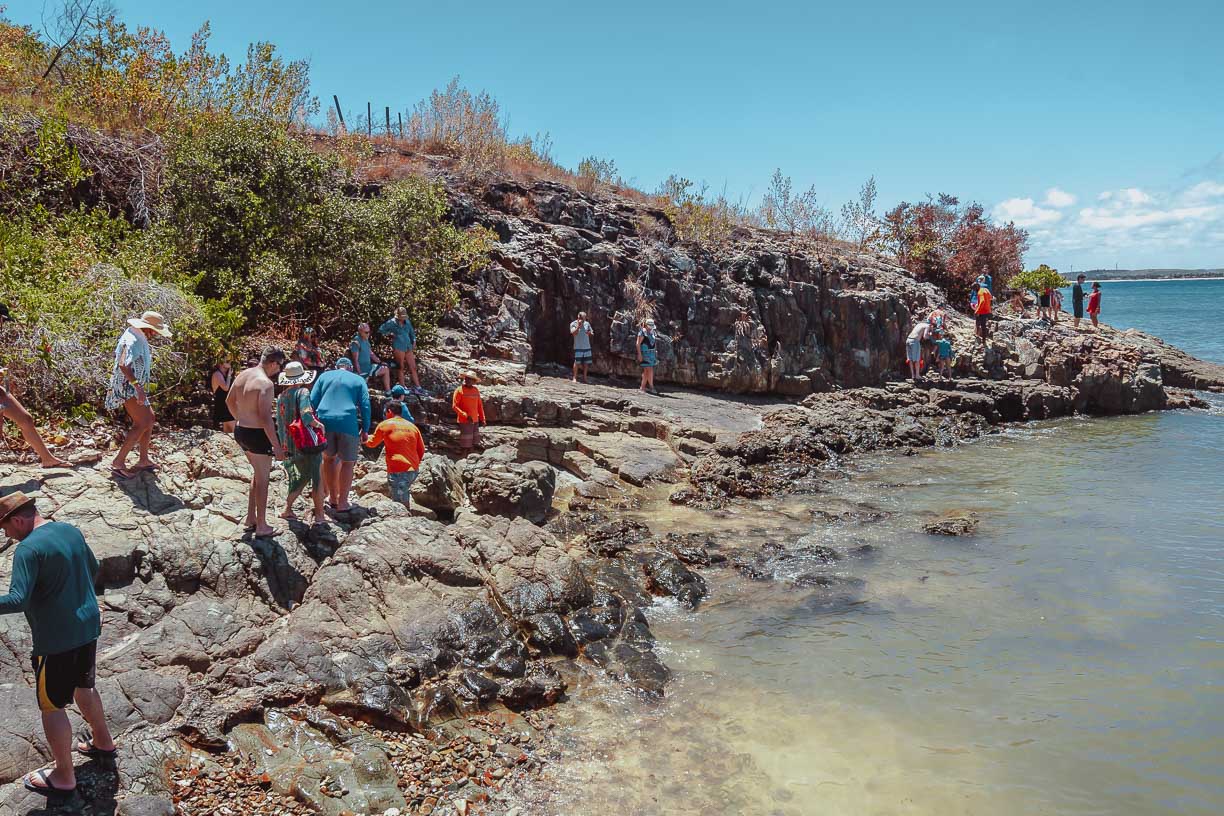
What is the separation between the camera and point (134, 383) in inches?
305

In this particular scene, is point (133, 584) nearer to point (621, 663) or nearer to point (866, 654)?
point (621, 663)

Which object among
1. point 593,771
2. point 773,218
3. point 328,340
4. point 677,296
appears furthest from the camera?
point 773,218

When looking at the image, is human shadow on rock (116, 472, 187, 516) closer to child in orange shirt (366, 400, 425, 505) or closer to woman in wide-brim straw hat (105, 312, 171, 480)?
woman in wide-brim straw hat (105, 312, 171, 480)

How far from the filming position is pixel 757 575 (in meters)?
10.0

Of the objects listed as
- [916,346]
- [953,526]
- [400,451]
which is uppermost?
[916,346]

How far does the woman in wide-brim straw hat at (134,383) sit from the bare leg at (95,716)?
3.53 m

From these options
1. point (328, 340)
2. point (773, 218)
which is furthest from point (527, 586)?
point (773, 218)

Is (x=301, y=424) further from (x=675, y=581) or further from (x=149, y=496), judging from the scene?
(x=675, y=581)

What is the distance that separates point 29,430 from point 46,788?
13.7 feet

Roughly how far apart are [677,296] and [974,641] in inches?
588

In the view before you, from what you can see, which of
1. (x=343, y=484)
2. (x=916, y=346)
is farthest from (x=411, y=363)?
(x=916, y=346)

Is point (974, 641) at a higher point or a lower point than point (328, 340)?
lower

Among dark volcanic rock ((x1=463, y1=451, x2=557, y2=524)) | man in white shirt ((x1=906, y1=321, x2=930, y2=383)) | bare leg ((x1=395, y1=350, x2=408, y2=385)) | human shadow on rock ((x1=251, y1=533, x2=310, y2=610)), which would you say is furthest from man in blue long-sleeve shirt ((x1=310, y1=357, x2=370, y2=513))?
man in white shirt ((x1=906, y1=321, x2=930, y2=383))

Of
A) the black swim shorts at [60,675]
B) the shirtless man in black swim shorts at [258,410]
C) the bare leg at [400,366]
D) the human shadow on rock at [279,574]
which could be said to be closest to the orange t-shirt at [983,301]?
the bare leg at [400,366]
